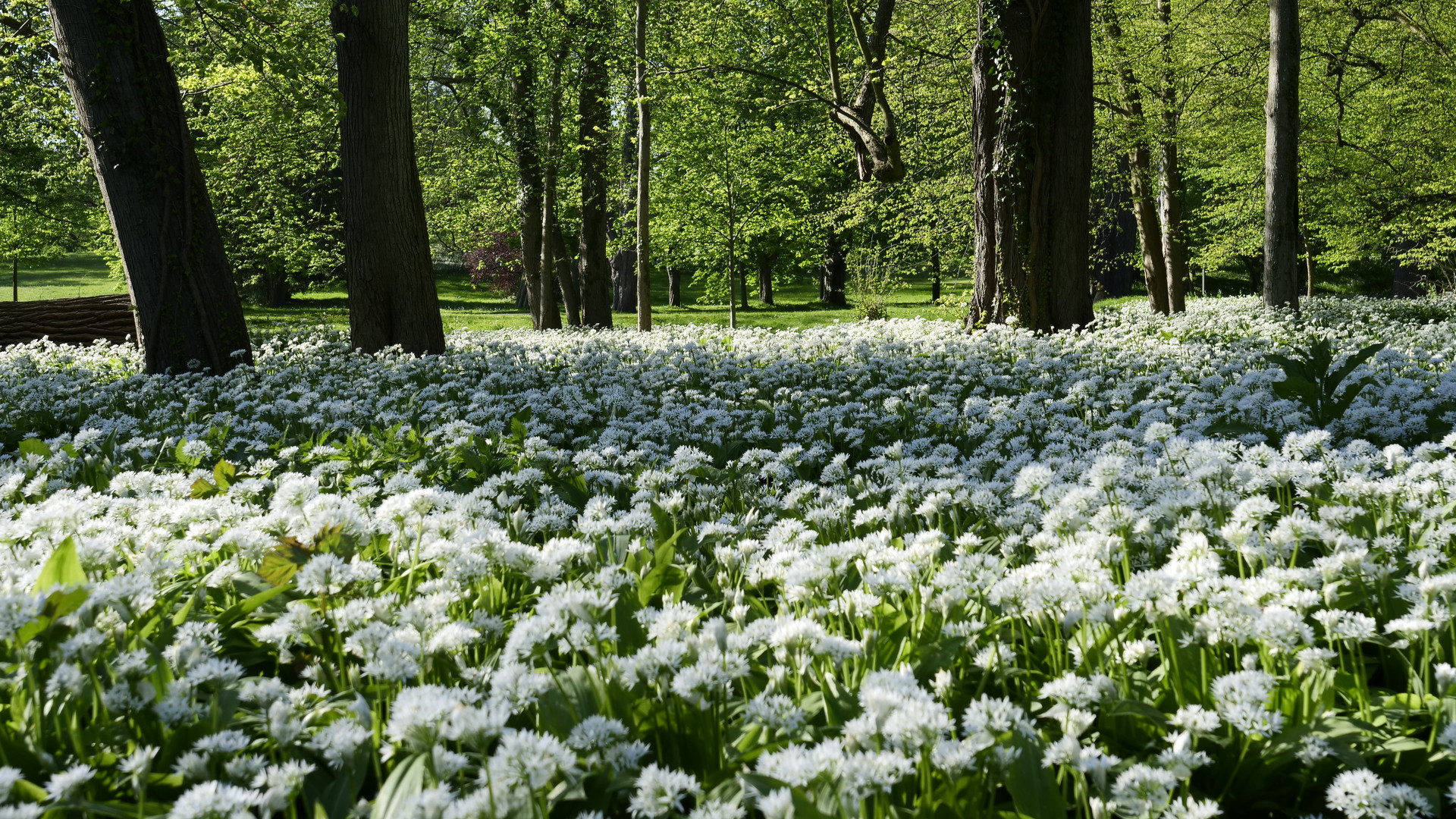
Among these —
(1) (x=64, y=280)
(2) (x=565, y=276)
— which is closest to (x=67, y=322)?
(2) (x=565, y=276)

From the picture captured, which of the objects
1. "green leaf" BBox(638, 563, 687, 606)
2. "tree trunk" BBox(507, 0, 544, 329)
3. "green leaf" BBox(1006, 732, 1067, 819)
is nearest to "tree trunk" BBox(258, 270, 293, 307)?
"tree trunk" BBox(507, 0, 544, 329)

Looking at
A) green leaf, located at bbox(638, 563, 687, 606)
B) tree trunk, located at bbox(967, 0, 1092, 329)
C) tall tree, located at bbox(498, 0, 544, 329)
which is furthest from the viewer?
tall tree, located at bbox(498, 0, 544, 329)

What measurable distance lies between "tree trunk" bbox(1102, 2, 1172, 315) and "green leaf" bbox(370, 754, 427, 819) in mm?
16469

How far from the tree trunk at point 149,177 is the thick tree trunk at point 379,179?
1.28 metres

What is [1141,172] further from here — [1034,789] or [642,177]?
[1034,789]

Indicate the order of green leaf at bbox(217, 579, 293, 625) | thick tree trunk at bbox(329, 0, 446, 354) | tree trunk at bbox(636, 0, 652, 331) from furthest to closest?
tree trunk at bbox(636, 0, 652, 331) → thick tree trunk at bbox(329, 0, 446, 354) → green leaf at bbox(217, 579, 293, 625)

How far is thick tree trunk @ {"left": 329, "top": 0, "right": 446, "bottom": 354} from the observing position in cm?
902

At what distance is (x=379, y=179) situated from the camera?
9.12 m

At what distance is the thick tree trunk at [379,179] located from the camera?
902cm

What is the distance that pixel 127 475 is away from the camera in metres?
3.60

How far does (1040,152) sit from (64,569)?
28.5 ft

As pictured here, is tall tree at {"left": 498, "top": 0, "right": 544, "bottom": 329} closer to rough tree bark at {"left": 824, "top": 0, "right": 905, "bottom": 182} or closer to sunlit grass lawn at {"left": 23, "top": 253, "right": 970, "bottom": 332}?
sunlit grass lawn at {"left": 23, "top": 253, "right": 970, "bottom": 332}

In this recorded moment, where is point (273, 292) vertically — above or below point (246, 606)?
above

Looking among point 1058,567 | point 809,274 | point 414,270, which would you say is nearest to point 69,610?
point 1058,567
